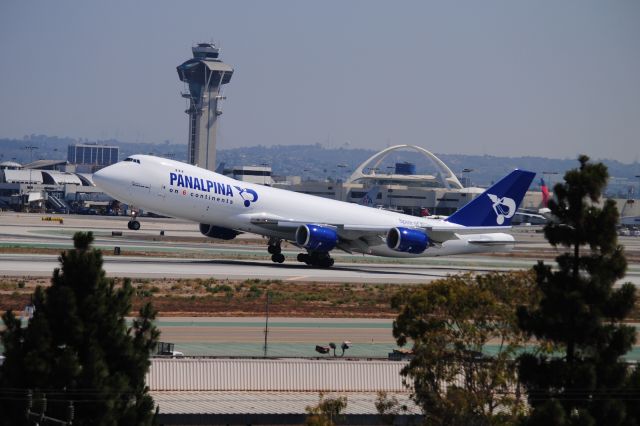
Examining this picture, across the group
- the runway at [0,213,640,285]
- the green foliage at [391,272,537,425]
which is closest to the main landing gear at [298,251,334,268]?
the runway at [0,213,640,285]

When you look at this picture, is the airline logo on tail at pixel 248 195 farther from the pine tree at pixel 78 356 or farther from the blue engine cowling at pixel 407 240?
the pine tree at pixel 78 356

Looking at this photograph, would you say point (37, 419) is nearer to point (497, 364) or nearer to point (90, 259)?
point (90, 259)

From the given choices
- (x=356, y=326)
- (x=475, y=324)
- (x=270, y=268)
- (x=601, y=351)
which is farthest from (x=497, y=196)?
(x=601, y=351)

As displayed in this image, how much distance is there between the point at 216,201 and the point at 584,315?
44.9 m

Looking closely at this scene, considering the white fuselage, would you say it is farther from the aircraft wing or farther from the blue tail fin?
the blue tail fin

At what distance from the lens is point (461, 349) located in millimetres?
30812

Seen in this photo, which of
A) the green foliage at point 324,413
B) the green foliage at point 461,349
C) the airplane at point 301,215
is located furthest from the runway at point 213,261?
the green foliage at point 324,413

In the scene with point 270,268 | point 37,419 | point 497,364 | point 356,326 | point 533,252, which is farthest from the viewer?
point 533,252

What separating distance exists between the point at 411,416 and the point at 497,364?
3.08 m

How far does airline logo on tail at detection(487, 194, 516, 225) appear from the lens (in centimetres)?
7644

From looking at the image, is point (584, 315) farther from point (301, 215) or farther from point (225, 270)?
point (301, 215)

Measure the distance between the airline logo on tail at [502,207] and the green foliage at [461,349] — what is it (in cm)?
4331

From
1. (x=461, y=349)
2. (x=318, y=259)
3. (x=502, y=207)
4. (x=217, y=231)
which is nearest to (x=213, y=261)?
(x=217, y=231)

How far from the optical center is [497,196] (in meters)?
76.7
